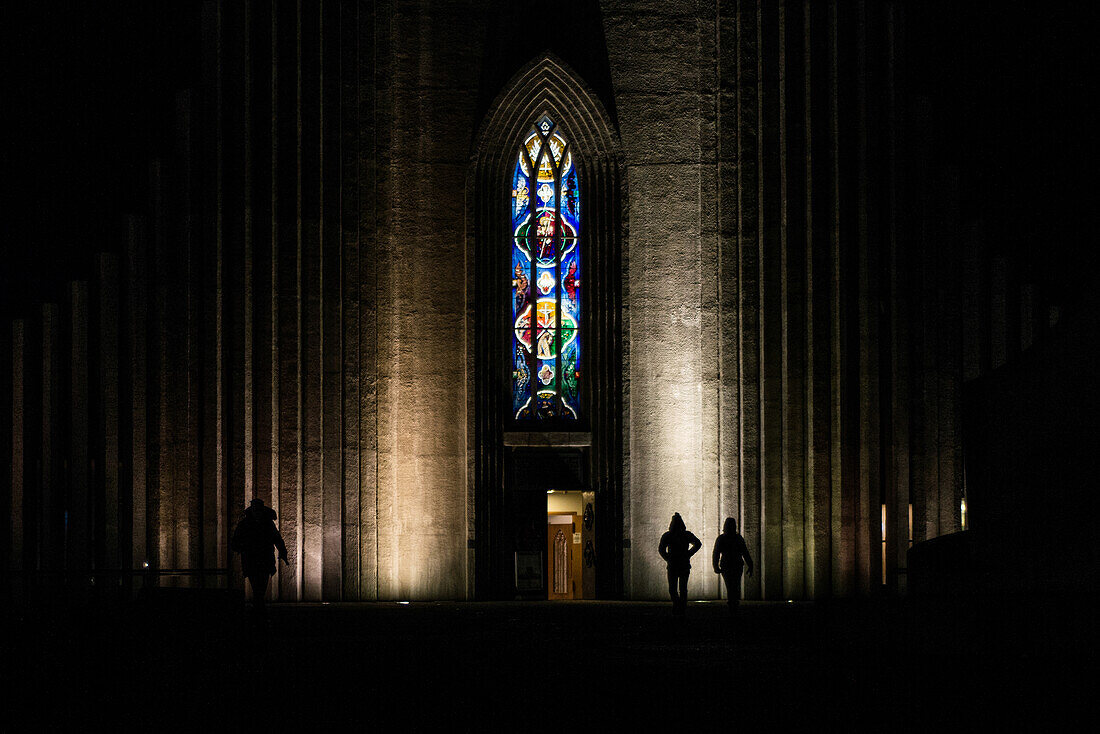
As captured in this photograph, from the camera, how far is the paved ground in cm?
857

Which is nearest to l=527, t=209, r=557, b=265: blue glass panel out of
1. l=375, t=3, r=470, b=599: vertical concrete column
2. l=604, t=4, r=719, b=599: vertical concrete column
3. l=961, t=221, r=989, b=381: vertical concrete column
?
l=375, t=3, r=470, b=599: vertical concrete column

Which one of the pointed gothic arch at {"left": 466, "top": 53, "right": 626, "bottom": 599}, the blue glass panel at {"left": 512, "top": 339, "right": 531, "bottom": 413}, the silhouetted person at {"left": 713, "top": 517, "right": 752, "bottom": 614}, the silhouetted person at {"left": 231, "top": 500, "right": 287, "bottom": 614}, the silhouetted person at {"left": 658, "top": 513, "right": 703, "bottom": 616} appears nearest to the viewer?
the silhouetted person at {"left": 231, "top": 500, "right": 287, "bottom": 614}

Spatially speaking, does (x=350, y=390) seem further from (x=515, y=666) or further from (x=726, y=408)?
(x=515, y=666)

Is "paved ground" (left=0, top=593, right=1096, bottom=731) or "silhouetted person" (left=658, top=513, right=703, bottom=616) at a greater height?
"silhouetted person" (left=658, top=513, right=703, bottom=616)

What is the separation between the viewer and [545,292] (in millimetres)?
25312

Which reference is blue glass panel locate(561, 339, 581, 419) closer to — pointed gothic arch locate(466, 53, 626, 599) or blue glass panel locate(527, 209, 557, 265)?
pointed gothic arch locate(466, 53, 626, 599)

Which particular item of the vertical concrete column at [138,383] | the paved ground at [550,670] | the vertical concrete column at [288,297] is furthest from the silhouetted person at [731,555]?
the vertical concrete column at [138,383]

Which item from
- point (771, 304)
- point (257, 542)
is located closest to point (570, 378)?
point (771, 304)

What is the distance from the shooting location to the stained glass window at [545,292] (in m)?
25.2

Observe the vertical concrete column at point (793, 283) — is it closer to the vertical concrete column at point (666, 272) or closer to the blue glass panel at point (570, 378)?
the vertical concrete column at point (666, 272)

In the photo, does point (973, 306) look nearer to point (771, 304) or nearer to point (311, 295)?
point (771, 304)

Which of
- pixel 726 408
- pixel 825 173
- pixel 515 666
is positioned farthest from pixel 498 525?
pixel 515 666

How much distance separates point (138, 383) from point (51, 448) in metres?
3.92

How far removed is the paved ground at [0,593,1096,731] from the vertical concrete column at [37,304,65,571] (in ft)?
42.7
